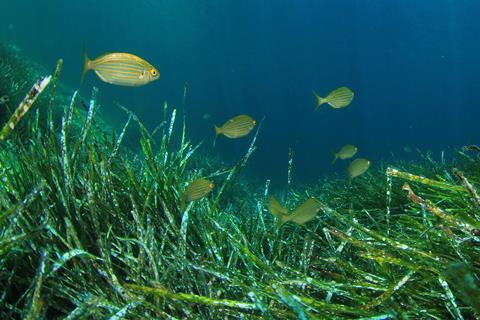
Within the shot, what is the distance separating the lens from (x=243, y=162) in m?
3.69

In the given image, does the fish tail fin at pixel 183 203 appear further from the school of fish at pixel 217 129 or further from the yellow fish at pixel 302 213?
the yellow fish at pixel 302 213

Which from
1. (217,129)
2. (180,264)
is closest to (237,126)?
(217,129)

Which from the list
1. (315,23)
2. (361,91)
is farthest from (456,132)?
(315,23)

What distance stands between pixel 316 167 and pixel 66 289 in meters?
63.9

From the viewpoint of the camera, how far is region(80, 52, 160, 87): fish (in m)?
4.16

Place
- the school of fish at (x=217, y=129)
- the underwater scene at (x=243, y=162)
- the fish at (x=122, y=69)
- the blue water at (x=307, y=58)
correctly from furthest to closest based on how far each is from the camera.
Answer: the blue water at (x=307, y=58) → the fish at (x=122, y=69) → the school of fish at (x=217, y=129) → the underwater scene at (x=243, y=162)

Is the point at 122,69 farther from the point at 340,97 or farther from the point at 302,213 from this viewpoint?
the point at 340,97

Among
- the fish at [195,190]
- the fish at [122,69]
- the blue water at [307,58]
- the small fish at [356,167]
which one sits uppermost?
the fish at [122,69]

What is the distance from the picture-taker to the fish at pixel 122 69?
4.16m

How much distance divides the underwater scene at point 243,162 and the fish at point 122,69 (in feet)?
0.07

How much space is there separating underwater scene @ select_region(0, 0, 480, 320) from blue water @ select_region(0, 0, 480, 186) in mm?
877

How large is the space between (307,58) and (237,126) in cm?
13570

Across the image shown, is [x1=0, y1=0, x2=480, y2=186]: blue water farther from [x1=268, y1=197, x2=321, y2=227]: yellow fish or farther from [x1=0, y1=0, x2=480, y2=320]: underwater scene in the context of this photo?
[x1=268, y1=197, x2=321, y2=227]: yellow fish

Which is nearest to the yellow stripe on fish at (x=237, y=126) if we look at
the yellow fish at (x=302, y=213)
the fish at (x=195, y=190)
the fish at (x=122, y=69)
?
the fish at (x=122, y=69)
